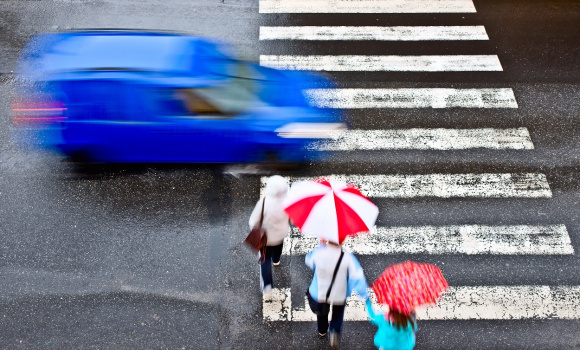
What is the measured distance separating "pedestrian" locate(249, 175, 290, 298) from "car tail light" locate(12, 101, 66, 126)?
11.1 ft

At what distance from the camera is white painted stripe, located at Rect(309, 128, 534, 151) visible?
873cm

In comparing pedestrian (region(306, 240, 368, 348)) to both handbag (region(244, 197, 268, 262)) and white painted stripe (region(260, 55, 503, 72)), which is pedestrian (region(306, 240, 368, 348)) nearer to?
handbag (region(244, 197, 268, 262))

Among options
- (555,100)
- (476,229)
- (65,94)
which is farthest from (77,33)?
(555,100)

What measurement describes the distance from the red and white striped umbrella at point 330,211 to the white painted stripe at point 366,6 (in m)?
6.82

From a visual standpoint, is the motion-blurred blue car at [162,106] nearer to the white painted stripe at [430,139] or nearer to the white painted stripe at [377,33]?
the white painted stripe at [430,139]

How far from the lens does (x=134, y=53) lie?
7.82 meters

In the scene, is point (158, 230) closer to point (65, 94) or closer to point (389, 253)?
point (65, 94)

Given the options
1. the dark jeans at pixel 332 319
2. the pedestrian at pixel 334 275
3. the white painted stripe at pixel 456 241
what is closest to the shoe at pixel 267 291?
the white painted stripe at pixel 456 241

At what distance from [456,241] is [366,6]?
574 centimetres

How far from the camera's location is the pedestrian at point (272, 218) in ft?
18.6

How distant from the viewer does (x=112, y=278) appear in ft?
23.1

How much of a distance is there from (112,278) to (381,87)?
17.3ft

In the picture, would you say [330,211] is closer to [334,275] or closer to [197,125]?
[334,275]

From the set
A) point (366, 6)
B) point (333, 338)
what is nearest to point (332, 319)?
point (333, 338)
